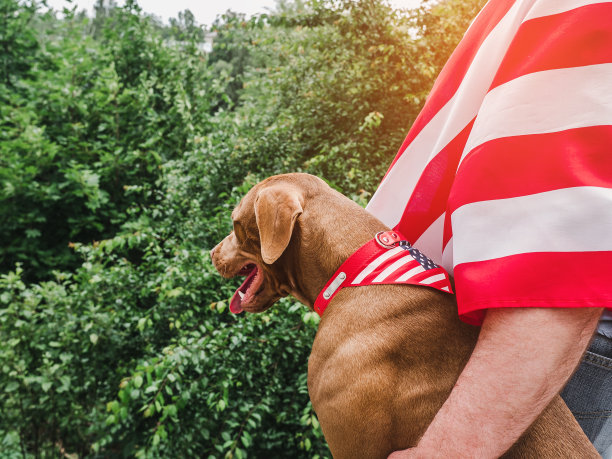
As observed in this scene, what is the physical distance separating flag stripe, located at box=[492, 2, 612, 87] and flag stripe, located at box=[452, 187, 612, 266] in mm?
281

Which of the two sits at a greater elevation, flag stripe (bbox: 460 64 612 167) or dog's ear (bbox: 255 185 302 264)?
flag stripe (bbox: 460 64 612 167)

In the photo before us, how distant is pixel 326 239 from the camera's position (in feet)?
5.30

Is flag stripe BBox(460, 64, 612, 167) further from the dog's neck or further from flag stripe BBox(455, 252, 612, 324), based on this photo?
the dog's neck

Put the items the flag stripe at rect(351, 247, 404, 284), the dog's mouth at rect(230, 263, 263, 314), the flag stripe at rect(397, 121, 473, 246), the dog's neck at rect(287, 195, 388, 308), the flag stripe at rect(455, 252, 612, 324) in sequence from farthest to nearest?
the dog's mouth at rect(230, 263, 263, 314)
the dog's neck at rect(287, 195, 388, 308)
the flag stripe at rect(351, 247, 404, 284)
the flag stripe at rect(397, 121, 473, 246)
the flag stripe at rect(455, 252, 612, 324)

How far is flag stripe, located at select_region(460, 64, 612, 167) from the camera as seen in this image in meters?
0.89

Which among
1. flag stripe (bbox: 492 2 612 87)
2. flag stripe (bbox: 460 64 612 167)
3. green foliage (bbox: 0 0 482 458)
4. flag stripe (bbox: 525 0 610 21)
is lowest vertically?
green foliage (bbox: 0 0 482 458)

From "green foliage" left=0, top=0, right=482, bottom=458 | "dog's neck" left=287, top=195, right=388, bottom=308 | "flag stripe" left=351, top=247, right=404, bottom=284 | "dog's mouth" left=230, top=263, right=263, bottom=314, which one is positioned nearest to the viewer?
"flag stripe" left=351, top=247, right=404, bottom=284

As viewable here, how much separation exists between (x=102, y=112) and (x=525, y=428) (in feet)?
25.9

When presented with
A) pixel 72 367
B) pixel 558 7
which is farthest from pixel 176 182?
pixel 558 7

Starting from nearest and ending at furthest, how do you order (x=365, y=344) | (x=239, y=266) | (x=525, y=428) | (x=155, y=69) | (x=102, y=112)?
(x=525, y=428) < (x=365, y=344) < (x=239, y=266) < (x=102, y=112) < (x=155, y=69)

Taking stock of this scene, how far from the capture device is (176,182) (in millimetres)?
5395

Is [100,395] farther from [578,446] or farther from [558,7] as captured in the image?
[558,7]

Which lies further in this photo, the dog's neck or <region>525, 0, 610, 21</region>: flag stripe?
the dog's neck

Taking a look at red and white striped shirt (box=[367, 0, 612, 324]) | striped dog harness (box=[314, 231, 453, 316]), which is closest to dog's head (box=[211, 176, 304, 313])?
striped dog harness (box=[314, 231, 453, 316])
